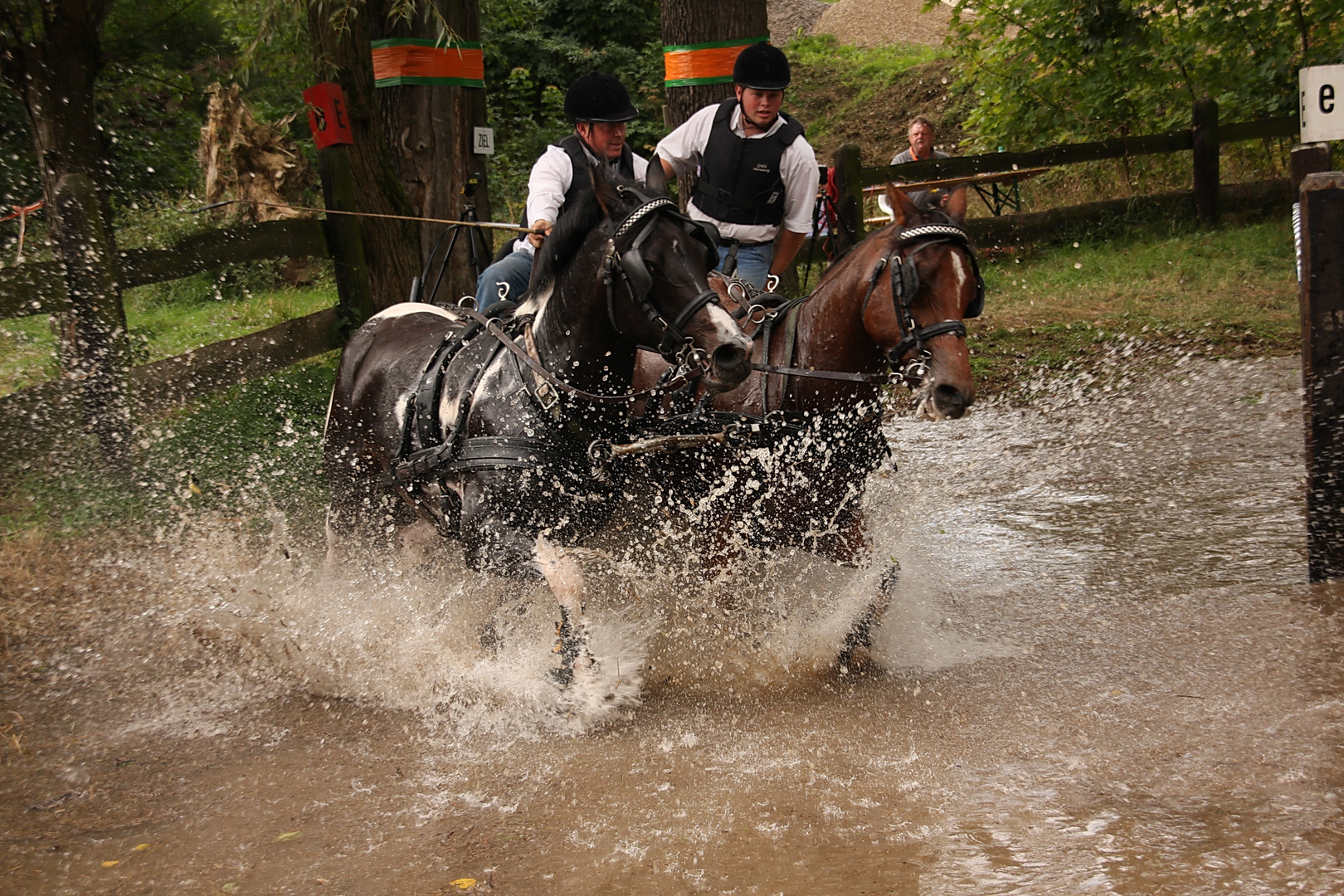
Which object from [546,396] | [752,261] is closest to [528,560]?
[546,396]

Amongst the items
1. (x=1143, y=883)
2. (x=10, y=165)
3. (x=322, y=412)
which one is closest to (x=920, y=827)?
(x=1143, y=883)

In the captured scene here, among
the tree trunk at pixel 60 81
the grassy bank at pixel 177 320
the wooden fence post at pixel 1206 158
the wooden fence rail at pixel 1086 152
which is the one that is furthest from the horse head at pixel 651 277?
the wooden fence post at pixel 1206 158

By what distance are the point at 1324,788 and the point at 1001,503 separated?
3369 millimetres

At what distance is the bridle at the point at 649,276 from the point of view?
11.0ft

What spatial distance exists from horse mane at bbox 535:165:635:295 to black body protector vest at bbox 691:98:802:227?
5.68 ft

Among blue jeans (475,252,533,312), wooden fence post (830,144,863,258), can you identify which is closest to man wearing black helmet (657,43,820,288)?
blue jeans (475,252,533,312)

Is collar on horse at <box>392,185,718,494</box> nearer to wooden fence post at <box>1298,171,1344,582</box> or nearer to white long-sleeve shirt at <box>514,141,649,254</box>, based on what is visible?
white long-sleeve shirt at <box>514,141,649,254</box>

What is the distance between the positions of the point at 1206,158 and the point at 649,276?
10261mm

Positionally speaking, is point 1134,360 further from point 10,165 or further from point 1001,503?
point 10,165

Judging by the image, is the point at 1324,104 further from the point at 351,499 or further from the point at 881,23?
the point at 881,23

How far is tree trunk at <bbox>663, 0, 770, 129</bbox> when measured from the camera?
7.18 metres

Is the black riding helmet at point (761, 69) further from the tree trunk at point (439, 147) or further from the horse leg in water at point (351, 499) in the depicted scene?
the tree trunk at point (439, 147)

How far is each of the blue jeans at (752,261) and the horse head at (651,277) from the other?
6.16 feet

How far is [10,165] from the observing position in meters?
14.9
